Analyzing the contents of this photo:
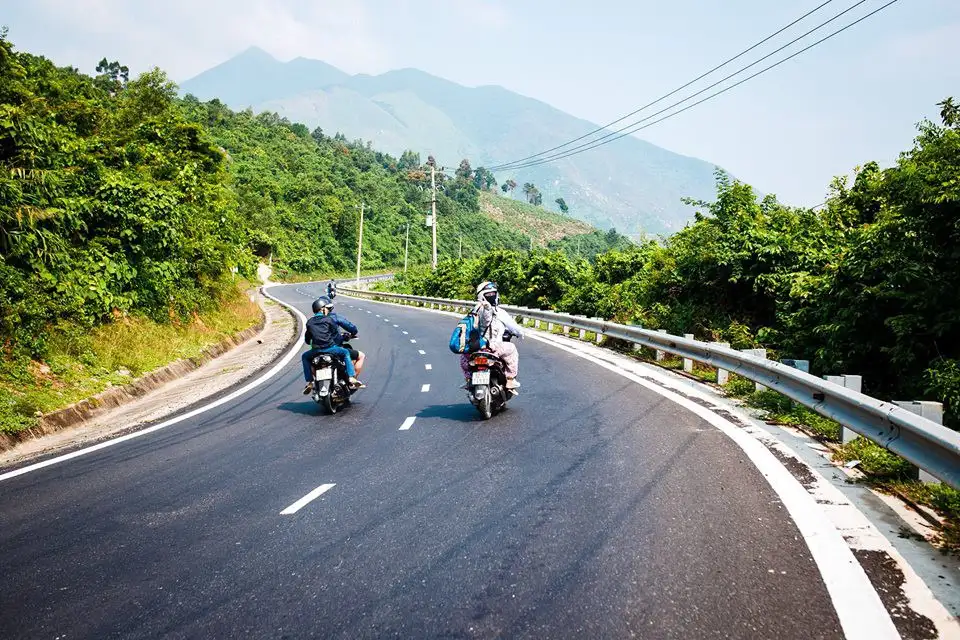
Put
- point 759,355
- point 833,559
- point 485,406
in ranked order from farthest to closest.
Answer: point 759,355 < point 485,406 < point 833,559

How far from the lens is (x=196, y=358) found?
1777cm

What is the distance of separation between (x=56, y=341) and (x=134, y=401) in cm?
183

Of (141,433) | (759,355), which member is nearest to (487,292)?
(759,355)

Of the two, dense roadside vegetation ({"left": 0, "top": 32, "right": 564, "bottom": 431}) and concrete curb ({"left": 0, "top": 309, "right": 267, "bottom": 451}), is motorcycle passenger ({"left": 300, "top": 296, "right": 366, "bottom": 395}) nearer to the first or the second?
concrete curb ({"left": 0, "top": 309, "right": 267, "bottom": 451})

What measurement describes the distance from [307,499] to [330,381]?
4767mm

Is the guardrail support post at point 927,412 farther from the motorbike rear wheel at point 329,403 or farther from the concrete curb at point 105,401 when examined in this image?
the concrete curb at point 105,401

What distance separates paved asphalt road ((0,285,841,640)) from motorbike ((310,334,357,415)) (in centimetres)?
142

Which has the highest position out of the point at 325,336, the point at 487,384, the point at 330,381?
the point at 325,336

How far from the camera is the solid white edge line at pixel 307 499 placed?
18.9 ft

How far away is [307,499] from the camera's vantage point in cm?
607

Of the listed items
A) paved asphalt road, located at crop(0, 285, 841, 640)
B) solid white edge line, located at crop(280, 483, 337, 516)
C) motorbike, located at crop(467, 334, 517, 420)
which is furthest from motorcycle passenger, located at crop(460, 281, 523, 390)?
solid white edge line, located at crop(280, 483, 337, 516)

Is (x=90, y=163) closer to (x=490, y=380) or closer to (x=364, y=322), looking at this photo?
(x=490, y=380)

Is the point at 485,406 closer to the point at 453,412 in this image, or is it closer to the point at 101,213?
the point at 453,412

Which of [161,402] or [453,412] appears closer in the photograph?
[453,412]
